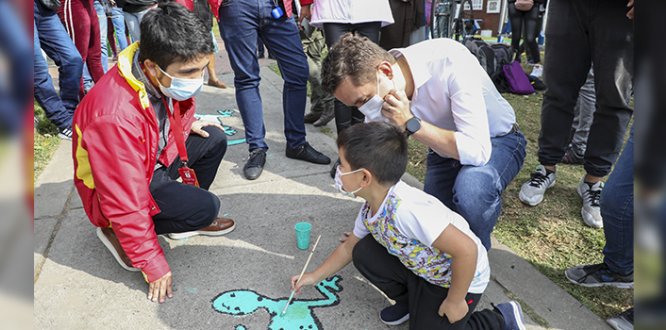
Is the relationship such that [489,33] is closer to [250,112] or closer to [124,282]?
[250,112]

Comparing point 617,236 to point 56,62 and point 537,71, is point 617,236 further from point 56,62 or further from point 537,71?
point 537,71

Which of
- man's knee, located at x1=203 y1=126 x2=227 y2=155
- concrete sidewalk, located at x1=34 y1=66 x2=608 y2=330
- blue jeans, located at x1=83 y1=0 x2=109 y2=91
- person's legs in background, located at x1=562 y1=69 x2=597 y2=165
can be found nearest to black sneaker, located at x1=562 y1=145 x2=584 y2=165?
person's legs in background, located at x1=562 y1=69 x2=597 y2=165

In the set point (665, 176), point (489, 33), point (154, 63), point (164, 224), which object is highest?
point (665, 176)

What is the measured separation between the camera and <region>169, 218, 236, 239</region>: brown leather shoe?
2.69 m

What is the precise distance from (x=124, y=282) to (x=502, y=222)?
205 centimetres

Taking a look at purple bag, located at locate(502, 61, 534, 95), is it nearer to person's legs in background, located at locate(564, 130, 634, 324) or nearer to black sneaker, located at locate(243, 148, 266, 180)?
black sneaker, located at locate(243, 148, 266, 180)

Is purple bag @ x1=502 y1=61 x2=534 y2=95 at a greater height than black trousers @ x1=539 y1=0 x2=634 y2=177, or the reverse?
black trousers @ x1=539 y1=0 x2=634 y2=177

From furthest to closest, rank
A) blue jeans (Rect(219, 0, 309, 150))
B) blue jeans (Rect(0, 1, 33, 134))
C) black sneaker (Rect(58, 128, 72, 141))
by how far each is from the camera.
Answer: black sneaker (Rect(58, 128, 72, 141)), blue jeans (Rect(219, 0, 309, 150)), blue jeans (Rect(0, 1, 33, 134))

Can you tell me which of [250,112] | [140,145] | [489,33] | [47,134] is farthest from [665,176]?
[489,33]

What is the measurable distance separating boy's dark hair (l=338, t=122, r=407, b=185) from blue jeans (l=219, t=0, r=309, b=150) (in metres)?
1.64

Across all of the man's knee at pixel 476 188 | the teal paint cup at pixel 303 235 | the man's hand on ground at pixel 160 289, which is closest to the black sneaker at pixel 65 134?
the man's hand on ground at pixel 160 289

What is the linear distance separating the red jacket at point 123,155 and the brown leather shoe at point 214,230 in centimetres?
47

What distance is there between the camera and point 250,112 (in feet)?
11.2

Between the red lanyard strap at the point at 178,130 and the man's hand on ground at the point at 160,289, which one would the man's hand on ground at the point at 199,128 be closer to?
the red lanyard strap at the point at 178,130
